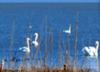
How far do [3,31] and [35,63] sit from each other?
557 inches

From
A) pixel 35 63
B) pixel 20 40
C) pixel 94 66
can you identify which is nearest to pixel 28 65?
pixel 35 63

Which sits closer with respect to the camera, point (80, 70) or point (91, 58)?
point (80, 70)

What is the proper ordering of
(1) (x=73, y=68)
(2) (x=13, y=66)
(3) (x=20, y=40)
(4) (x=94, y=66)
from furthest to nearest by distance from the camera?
(3) (x=20, y=40) < (4) (x=94, y=66) < (2) (x=13, y=66) < (1) (x=73, y=68)

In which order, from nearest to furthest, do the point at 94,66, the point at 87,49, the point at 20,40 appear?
1. the point at 94,66
2. the point at 87,49
3. the point at 20,40

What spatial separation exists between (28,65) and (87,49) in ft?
12.3

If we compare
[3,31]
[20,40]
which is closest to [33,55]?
[20,40]

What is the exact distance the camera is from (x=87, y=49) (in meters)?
14.8

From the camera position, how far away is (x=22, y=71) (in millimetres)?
11133

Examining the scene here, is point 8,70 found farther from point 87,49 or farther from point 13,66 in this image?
point 87,49

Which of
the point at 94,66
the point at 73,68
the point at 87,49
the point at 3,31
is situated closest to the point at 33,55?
the point at 73,68

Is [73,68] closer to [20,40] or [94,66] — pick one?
[94,66]

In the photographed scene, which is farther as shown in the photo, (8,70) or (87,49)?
(87,49)

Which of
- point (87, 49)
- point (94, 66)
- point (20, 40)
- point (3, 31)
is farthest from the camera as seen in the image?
point (3, 31)

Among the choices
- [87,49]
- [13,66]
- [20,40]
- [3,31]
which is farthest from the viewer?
[3,31]
